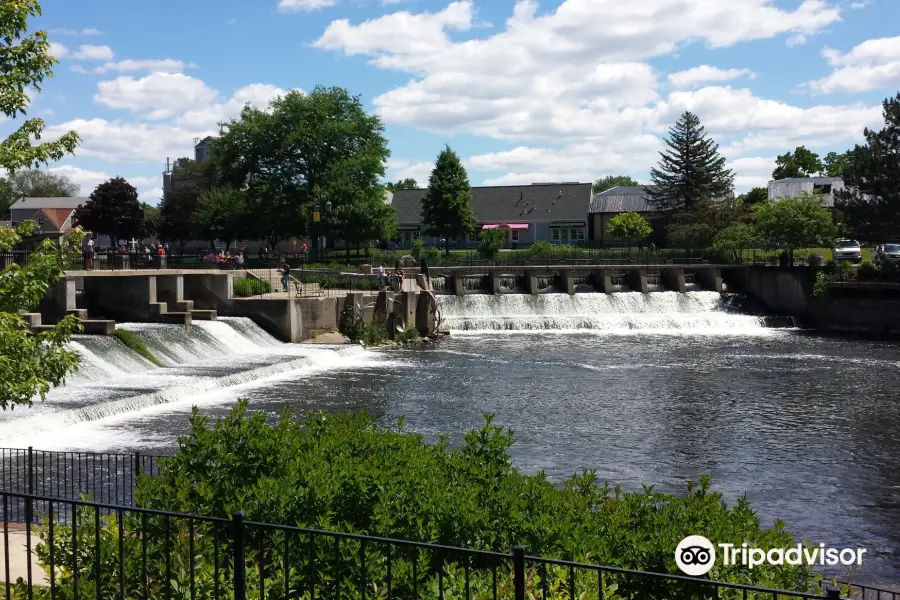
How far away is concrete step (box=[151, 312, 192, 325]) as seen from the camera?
35725 millimetres

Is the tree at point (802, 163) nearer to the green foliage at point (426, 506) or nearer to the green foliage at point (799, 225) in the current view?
the green foliage at point (799, 225)

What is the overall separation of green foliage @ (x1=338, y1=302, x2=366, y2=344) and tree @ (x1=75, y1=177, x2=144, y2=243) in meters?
55.4

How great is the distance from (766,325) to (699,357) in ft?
52.5

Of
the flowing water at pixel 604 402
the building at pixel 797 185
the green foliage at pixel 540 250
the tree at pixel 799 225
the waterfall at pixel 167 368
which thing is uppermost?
the building at pixel 797 185

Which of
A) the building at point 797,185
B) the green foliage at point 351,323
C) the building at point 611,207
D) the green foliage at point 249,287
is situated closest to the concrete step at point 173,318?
the green foliage at point 249,287

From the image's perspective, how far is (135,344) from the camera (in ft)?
100

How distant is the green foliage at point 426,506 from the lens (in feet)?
24.8

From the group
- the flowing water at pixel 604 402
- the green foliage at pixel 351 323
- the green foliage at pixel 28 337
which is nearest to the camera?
the green foliage at pixel 28 337

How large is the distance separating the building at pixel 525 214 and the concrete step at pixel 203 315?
55182 mm

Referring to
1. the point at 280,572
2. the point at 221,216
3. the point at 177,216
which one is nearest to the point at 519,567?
the point at 280,572

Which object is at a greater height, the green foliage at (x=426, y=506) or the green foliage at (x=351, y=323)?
the green foliage at (x=426, y=506)

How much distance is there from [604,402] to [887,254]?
3479 centimetres

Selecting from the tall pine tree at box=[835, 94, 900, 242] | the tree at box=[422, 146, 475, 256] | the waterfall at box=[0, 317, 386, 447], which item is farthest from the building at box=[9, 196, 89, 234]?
the tall pine tree at box=[835, 94, 900, 242]

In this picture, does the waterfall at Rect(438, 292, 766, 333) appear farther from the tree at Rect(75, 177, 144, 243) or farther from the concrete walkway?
the tree at Rect(75, 177, 144, 243)
